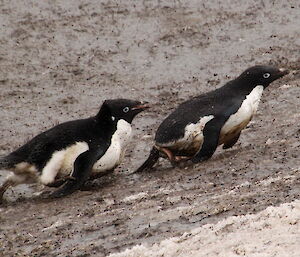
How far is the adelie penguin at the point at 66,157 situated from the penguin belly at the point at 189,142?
0.49m

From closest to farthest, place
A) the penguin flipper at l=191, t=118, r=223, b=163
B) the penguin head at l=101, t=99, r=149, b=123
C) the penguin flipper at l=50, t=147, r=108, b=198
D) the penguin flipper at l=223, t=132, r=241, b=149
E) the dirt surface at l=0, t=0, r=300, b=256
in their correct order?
the dirt surface at l=0, t=0, r=300, b=256 → the penguin flipper at l=50, t=147, r=108, b=198 → the penguin flipper at l=191, t=118, r=223, b=163 → the penguin head at l=101, t=99, r=149, b=123 → the penguin flipper at l=223, t=132, r=241, b=149

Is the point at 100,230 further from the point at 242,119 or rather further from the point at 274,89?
the point at 274,89

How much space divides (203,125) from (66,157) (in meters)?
1.26

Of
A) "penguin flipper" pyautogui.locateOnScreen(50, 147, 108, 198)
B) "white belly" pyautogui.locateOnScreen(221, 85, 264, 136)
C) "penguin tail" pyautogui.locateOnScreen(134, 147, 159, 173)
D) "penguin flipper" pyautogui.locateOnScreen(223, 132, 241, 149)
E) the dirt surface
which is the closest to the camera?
the dirt surface

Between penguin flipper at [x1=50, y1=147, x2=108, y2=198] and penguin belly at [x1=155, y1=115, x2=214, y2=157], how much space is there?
771mm

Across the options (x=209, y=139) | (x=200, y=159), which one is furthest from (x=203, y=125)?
(x=200, y=159)

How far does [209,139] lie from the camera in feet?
23.1

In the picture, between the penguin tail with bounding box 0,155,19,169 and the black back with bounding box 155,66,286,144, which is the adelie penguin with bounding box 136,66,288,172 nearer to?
the black back with bounding box 155,66,286,144

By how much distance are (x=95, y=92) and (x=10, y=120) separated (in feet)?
4.27

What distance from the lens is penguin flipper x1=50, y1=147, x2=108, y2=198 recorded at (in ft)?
21.7

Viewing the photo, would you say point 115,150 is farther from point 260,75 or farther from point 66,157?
point 260,75

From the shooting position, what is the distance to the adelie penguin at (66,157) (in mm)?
6699

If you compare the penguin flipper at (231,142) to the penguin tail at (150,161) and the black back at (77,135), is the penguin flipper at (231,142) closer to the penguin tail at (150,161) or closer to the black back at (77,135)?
the penguin tail at (150,161)

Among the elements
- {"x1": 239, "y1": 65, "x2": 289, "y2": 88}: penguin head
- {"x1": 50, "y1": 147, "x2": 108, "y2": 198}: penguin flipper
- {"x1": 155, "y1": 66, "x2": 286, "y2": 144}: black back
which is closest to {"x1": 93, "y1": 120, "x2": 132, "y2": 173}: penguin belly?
{"x1": 50, "y1": 147, "x2": 108, "y2": 198}: penguin flipper
